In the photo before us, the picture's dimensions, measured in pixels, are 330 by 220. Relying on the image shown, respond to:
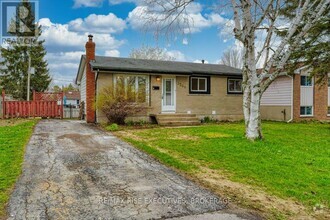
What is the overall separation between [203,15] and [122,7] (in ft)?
25.9

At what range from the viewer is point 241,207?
3939 millimetres

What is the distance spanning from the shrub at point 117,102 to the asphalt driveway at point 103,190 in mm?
6027

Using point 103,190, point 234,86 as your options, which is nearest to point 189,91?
point 234,86

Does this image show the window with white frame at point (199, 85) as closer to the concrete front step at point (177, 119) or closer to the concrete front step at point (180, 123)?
the concrete front step at point (177, 119)

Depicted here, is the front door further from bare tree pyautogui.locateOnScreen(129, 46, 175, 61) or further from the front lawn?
bare tree pyautogui.locateOnScreen(129, 46, 175, 61)

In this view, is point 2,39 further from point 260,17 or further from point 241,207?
point 241,207

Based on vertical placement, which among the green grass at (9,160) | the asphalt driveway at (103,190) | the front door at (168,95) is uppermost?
the front door at (168,95)

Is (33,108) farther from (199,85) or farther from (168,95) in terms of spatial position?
(199,85)

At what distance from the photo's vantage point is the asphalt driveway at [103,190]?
3617mm

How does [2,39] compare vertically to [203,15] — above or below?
above

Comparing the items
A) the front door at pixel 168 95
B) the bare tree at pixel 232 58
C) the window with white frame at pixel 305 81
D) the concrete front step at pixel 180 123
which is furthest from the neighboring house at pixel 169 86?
the bare tree at pixel 232 58

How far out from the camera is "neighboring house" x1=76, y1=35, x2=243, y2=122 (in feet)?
48.0

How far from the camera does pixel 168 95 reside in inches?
641

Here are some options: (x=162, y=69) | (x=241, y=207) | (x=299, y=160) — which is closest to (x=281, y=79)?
(x=162, y=69)
